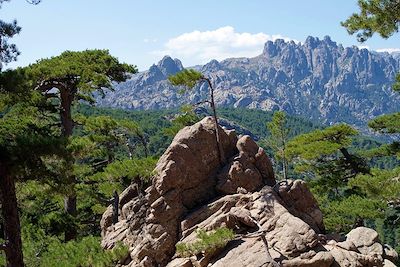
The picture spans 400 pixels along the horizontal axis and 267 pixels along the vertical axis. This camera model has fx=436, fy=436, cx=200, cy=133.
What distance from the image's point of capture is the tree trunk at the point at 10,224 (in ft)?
26.6

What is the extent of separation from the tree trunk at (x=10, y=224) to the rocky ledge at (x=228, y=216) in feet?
12.9

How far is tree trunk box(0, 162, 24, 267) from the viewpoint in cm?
812

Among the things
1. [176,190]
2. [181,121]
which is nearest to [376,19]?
[176,190]

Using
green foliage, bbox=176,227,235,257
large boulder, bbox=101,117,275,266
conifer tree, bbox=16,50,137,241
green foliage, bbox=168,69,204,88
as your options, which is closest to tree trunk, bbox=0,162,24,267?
green foliage, bbox=176,227,235,257

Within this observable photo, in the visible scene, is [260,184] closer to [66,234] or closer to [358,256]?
[358,256]

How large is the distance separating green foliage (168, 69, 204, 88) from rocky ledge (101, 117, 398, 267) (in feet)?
4.42

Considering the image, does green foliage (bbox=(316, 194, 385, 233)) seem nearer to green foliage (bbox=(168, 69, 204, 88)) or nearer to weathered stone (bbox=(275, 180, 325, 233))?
weathered stone (bbox=(275, 180, 325, 233))

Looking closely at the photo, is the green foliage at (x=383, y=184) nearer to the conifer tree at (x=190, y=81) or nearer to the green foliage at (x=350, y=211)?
the green foliage at (x=350, y=211)

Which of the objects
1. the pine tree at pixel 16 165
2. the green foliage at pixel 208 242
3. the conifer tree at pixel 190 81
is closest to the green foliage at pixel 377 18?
the conifer tree at pixel 190 81

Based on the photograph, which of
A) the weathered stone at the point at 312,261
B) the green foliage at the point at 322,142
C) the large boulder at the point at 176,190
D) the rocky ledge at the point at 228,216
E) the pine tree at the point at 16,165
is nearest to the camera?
the pine tree at the point at 16,165

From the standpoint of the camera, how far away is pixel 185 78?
13.2m

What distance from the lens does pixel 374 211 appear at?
658 inches

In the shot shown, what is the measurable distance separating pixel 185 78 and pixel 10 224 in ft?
22.3

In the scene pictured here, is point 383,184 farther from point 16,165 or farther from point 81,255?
point 16,165
